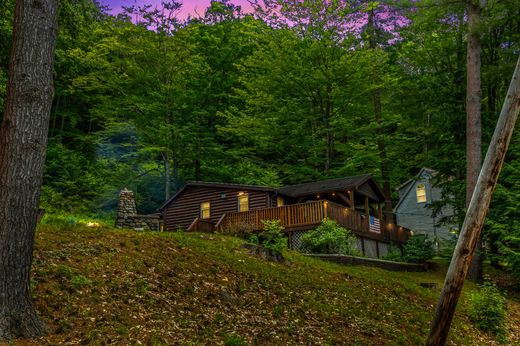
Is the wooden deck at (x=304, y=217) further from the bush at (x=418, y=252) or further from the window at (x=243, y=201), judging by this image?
the bush at (x=418, y=252)

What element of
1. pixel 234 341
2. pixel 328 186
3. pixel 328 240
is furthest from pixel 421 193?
pixel 234 341

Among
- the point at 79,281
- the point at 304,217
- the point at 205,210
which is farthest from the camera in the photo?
the point at 205,210

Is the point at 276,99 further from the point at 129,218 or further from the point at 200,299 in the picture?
the point at 200,299

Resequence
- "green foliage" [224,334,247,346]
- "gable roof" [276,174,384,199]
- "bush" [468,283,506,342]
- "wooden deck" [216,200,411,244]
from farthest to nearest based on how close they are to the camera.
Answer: "gable roof" [276,174,384,199], "wooden deck" [216,200,411,244], "bush" [468,283,506,342], "green foliage" [224,334,247,346]

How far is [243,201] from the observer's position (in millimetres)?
25922

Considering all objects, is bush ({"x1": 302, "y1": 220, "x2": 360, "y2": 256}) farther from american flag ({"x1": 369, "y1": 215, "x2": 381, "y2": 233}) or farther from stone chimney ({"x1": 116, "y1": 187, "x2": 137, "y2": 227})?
stone chimney ({"x1": 116, "y1": 187, "x2": 137, "y2": 227})

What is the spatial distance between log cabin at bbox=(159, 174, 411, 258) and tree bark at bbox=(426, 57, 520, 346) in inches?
541

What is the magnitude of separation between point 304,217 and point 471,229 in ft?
48.2

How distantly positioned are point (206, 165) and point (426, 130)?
580 inches

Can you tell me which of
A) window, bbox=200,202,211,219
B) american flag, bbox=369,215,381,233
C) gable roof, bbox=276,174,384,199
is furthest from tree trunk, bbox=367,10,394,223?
window, bbox=200,202,211,219

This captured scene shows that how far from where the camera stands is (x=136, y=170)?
32656 mm

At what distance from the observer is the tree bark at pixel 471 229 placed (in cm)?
754

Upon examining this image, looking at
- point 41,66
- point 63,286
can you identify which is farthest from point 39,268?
point 41,66

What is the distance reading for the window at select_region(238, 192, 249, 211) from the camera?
1013 inches
